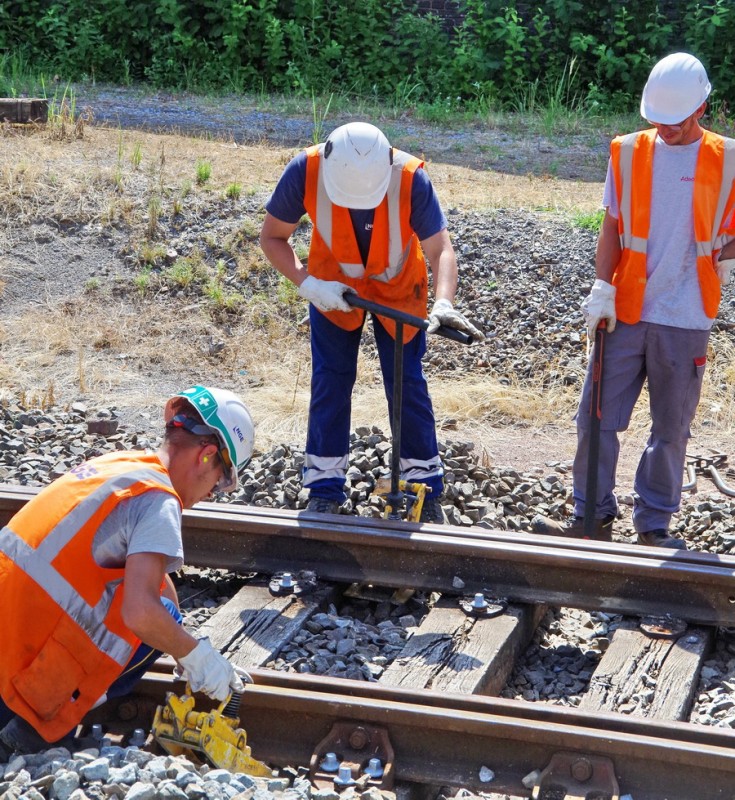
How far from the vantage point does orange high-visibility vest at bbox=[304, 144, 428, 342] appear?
5078 millimetres

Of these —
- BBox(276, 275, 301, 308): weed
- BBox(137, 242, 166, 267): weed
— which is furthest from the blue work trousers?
BBox(137, 242, 166, 267): weed

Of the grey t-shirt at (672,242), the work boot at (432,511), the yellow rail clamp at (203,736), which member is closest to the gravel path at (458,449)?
the work boot at (432,511)

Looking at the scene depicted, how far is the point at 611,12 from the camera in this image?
16.2 m

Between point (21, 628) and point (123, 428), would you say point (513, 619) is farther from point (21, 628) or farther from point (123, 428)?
point (123, 428)

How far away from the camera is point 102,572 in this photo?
3318 mm

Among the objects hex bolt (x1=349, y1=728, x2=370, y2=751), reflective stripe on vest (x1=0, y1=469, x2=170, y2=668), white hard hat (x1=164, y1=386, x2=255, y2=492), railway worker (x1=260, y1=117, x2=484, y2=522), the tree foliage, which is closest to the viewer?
reflective stripe on vest (x1=0, y1=469, x2=170, y2=668)

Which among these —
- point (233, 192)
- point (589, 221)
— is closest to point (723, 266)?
point (589, 221)

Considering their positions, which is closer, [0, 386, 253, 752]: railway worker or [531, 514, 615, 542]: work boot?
[0, 386, 253, 752]: railway worker

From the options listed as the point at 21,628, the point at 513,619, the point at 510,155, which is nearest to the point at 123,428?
the point at 513,619

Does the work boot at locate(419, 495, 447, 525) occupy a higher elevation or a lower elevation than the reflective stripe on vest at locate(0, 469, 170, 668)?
lower

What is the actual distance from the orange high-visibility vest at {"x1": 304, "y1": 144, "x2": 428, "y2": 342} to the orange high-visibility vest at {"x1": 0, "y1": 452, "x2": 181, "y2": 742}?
6.84 ft

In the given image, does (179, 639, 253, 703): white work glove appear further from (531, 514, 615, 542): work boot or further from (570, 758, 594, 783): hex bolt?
(531, 514, 615, 542): work boot

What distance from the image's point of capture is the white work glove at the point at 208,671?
3346mm

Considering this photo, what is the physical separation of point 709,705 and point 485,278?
5.35m
